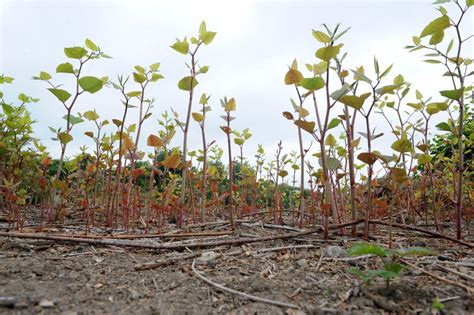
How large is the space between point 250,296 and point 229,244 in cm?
63

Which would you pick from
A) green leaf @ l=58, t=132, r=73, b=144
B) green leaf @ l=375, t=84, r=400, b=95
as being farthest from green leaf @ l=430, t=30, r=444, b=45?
green leaf @ l=58, t=132, r=73, b=144

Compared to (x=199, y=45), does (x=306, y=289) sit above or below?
below

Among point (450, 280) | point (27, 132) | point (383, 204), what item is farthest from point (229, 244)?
point (27, 132)

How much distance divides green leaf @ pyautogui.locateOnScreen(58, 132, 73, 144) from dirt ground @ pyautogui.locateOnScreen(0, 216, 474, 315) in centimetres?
69

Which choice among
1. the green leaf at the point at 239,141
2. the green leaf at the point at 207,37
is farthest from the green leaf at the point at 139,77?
the green leaf at the point at 239,141

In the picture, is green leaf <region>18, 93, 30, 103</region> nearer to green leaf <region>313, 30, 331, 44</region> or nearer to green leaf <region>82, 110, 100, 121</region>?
green leaf <region>82, 110, 100, 121</region>

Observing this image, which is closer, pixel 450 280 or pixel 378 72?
pixel 450 280

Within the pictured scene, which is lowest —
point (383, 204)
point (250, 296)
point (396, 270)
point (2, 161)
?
point (250, 296)

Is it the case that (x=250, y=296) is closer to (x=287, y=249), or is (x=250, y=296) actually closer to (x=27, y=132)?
(x=287, y=249)

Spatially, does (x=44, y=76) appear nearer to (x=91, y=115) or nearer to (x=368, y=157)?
(x=91, y=115)

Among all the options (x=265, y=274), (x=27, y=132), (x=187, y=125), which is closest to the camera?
(x=265, y=274)

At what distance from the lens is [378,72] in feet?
5.02

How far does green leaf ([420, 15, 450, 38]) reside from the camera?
5.02 feet

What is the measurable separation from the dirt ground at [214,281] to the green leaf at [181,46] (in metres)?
1.28
